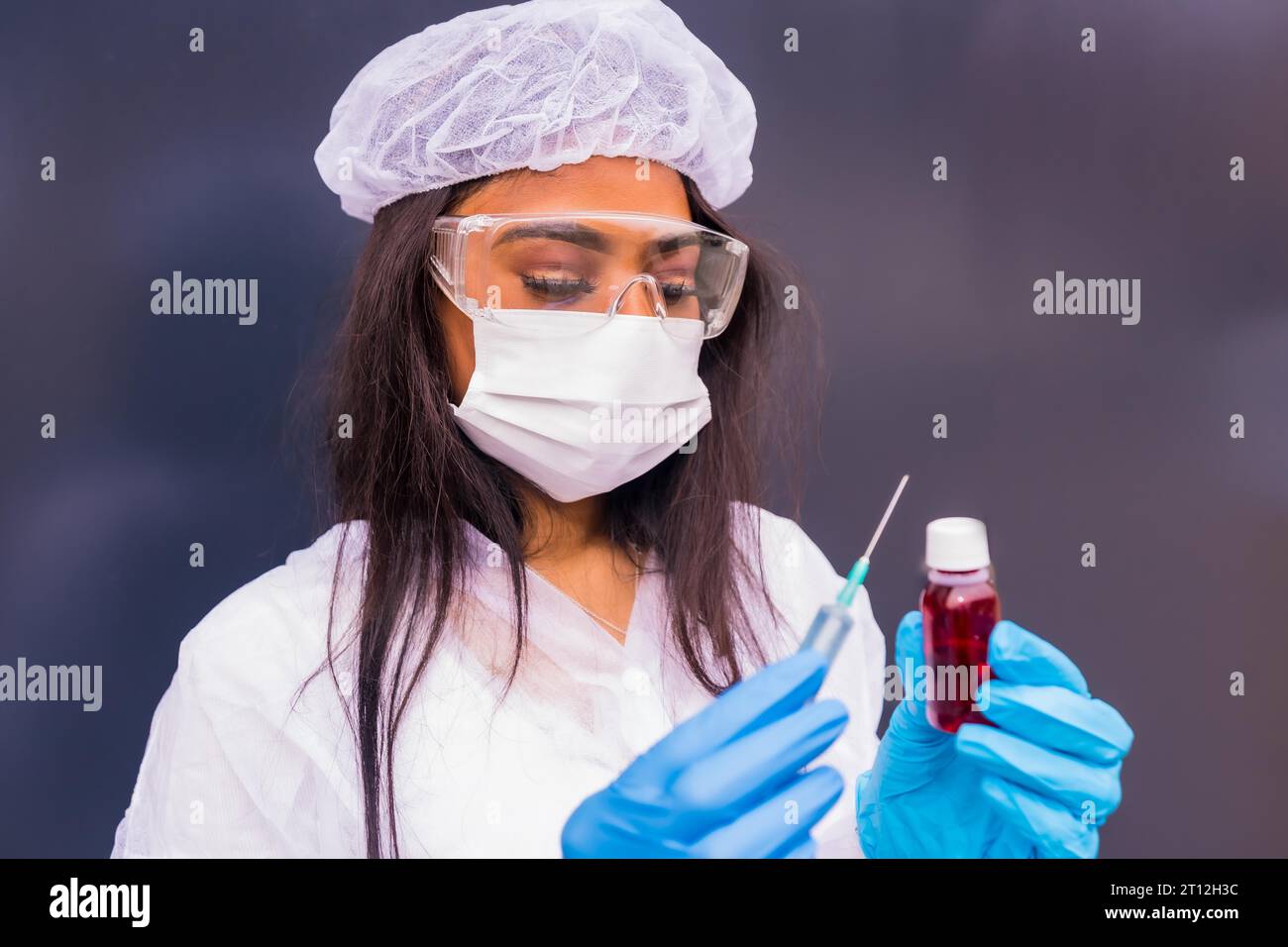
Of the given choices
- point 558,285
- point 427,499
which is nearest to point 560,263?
point 558,285

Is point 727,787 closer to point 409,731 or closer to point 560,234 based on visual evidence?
point 409,731

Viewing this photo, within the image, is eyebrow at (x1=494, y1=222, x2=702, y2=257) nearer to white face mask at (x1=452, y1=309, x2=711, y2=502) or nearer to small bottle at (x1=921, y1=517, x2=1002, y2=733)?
white face mask at (x1=452, y1=309, x2=711, y2=502)

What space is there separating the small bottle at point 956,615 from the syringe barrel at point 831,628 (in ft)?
0.24

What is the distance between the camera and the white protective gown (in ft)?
3.85

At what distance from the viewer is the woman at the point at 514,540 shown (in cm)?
118

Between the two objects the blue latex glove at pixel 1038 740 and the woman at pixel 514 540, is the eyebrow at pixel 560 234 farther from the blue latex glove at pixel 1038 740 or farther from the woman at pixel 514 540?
the blue latex glove at pixel 1038 740

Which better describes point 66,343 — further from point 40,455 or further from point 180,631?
point 180,631

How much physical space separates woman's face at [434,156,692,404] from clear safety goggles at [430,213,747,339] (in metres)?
0.02

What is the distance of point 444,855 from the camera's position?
45.0 inches

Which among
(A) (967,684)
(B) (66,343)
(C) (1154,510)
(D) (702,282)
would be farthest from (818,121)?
(B) (66,343)

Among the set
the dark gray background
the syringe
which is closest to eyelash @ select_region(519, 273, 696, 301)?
the syringe

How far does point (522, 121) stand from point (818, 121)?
0.64 metres

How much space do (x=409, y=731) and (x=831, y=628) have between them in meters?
0.49

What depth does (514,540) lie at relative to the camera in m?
1.32
